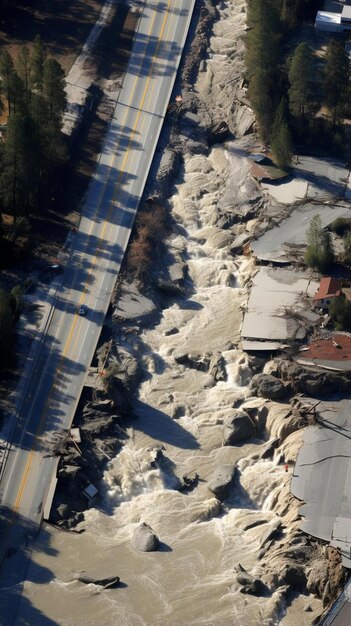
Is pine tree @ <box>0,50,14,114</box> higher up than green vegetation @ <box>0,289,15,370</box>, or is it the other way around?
pine tree @ <box>0,50,14,114</box>

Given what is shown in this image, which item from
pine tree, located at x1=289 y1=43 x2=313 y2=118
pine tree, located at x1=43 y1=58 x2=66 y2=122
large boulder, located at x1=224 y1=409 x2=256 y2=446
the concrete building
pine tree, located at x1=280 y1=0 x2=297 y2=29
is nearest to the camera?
large boulder, located at x1=224 y1=409 x2=256 y2=446

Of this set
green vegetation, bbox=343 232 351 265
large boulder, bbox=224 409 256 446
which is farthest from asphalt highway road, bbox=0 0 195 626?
green vegetation, bbox=343 232 351 265

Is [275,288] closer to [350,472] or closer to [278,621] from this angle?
[350,472]

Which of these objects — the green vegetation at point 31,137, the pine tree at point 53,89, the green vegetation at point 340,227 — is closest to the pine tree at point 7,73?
the green vegetation at point 31,137

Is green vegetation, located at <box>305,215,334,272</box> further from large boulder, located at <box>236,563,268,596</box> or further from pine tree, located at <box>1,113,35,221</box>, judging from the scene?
large boulder, located at <box>236,563,268,596</box>

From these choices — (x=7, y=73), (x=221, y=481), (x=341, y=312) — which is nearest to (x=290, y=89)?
(x=7, y=73)

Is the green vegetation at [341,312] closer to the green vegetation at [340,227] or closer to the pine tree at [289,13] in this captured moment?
the green vegetation at [340,227]
